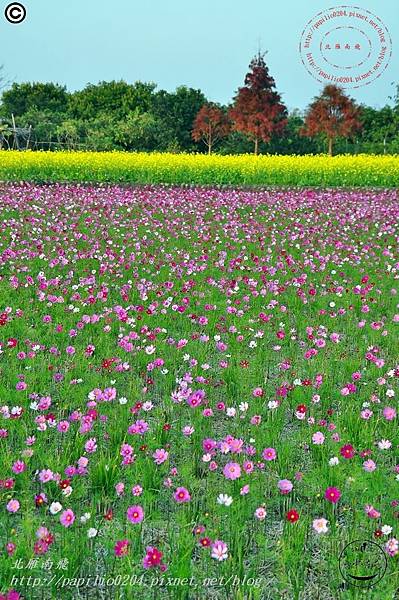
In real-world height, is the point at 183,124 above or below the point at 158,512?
above

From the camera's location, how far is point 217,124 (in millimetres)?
43469

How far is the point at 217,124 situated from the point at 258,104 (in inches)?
314

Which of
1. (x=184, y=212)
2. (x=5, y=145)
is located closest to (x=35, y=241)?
(x=184, y=212)

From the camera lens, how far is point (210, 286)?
802 cm

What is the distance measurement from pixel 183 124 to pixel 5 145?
1328 centimetres

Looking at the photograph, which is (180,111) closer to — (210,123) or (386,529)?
(210,123)

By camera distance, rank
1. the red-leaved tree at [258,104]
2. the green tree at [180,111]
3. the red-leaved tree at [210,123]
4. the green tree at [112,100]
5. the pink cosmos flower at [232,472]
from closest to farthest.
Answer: the pink cosmos flower at [232,472]
the red-leaved tree at [258,104]
the red-leaved tree at [210,123]
the green tree at [180,111]
the green tree at [112,100]

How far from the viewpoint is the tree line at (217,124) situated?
36.2 m

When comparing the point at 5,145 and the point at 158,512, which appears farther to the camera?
the point at 5,145

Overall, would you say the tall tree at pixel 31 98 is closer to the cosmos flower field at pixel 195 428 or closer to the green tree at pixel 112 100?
the green tree at pixel 112 100

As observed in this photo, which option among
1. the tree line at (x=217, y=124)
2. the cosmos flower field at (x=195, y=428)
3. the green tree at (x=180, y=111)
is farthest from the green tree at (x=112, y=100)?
the cosmos flower field at (x=195, y=428)

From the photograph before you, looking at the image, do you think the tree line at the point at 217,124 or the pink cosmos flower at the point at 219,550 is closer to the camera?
the pink cosmos flower at the point at 219,550

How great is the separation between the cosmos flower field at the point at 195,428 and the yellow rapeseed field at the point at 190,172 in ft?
40.8

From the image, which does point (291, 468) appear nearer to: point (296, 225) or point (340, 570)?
point (340, 570)
